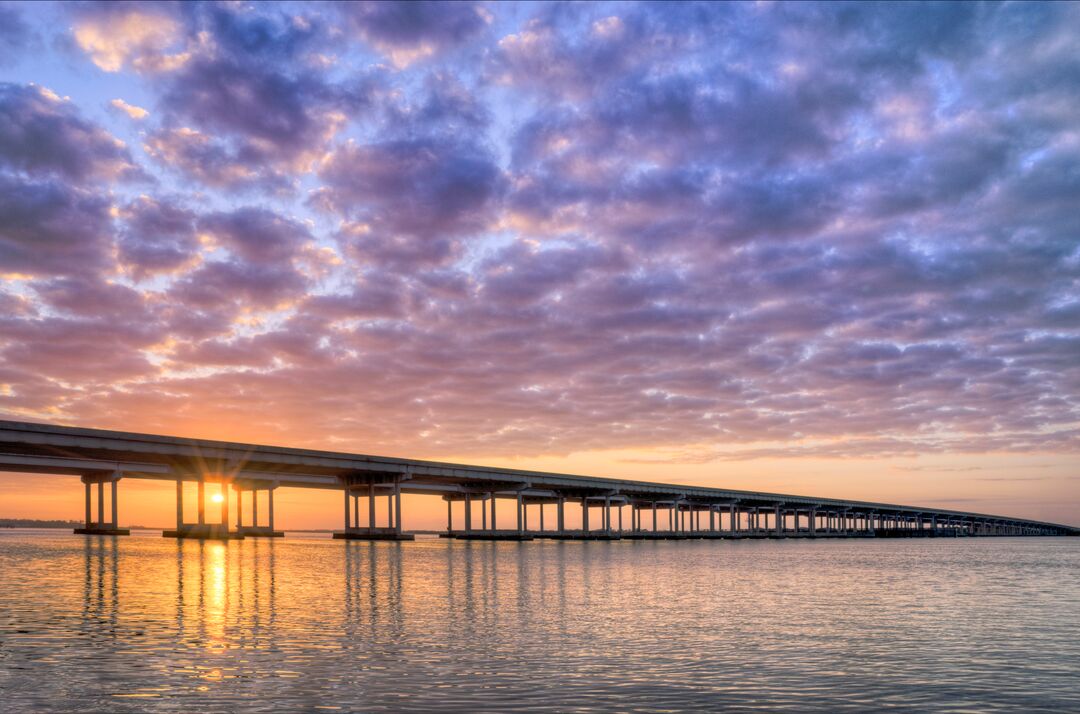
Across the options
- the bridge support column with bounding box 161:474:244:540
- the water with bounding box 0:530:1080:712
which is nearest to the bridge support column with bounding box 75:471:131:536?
the bridge support column with bounding box 161:474:244:540

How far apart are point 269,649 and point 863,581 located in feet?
149

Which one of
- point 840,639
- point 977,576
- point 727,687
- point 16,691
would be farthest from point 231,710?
point 977,576

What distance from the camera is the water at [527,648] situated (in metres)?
19.1

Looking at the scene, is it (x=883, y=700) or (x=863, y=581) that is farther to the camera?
(x=863, y=581)

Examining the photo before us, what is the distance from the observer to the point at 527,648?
1027 inches

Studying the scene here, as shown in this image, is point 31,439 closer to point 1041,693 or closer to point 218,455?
point 218,455

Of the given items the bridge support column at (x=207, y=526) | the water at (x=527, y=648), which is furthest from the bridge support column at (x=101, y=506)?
the water at (x=527, y=648)

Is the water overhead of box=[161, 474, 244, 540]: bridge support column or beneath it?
overhead

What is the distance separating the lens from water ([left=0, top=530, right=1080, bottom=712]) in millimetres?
19078

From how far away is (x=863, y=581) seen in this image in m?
60.5

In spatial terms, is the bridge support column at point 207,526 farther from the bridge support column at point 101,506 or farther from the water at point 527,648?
the water at point 527,648

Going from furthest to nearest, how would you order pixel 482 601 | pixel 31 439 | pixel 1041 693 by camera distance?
1. pixel 31 439
2. pixel 482 601
3. pixel 1041 693

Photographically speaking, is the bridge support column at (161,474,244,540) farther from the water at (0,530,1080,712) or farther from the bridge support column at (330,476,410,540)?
the water at (0,530,1080,712)

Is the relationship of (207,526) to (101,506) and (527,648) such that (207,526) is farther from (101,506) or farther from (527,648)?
(527,648)
